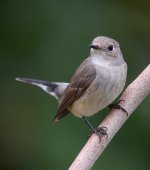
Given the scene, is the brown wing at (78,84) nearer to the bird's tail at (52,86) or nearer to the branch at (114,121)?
the bird's tail at (52,86)

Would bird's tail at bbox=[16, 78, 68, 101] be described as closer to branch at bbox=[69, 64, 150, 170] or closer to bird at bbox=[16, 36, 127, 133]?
bird at bbox=[16, 36, 127, 133]

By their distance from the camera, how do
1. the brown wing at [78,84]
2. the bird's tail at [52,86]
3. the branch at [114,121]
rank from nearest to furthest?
the branch at [114,121] < the brown wing at [78,84] < the bird's tail at [52,86]

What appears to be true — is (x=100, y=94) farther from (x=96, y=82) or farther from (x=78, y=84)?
(x=78, y=84)

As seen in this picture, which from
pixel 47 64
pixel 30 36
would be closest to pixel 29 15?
pixel 30 36

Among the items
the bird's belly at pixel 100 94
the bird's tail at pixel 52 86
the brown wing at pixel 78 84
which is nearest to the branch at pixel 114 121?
the bird's belly at pixel 100 94

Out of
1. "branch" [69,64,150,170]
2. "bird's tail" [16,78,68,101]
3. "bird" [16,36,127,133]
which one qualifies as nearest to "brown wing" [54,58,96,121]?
"bird" [16,36,127,133]

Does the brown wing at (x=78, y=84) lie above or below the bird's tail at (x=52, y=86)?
above

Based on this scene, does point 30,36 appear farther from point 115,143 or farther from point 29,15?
point 115,143
